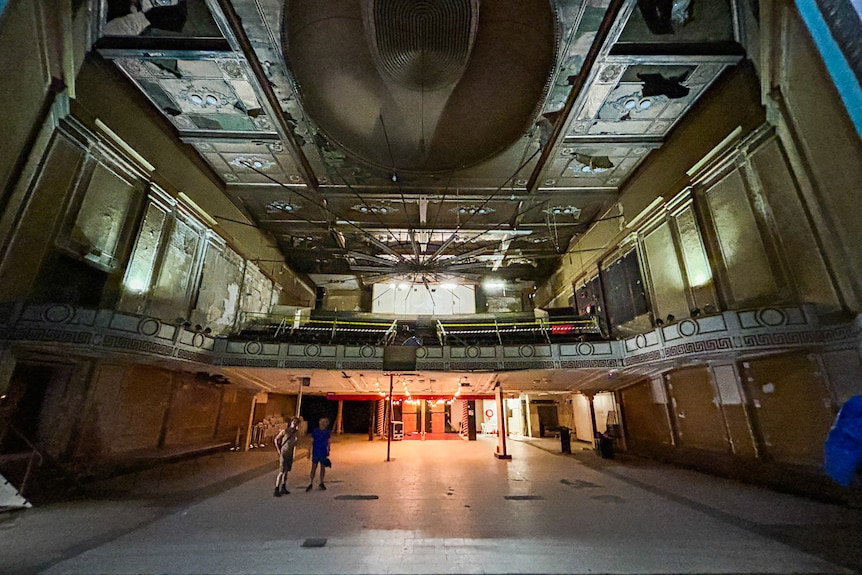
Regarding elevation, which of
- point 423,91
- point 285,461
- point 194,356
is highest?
point 423,91

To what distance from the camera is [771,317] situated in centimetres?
648

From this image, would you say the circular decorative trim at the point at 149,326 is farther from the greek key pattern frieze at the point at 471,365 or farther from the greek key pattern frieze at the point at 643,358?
the greek key pattern frieze at the point at 643,358

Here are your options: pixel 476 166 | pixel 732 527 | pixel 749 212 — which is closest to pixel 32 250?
pixel 476 166

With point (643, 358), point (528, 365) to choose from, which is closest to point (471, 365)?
point (528, 365)

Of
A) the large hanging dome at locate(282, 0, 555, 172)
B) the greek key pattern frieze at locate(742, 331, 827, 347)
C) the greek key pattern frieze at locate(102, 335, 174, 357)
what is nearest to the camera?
the greek key pattern frieze at locate(742, 331, 827, 347)

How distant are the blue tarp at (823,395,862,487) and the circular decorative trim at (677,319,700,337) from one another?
5380 mm

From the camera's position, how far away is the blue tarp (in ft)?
8.16

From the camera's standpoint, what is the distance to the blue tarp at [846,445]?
2486mm

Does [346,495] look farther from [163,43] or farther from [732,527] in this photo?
[163,43]

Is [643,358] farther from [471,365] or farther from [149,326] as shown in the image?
[149,326]

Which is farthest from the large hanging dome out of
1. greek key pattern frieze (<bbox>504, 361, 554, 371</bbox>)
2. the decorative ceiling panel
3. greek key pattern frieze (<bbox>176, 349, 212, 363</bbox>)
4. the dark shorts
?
the dark shorts

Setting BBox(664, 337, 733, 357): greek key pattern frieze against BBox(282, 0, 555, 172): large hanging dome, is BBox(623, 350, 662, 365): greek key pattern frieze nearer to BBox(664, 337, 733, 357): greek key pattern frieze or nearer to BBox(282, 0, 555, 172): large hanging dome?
BBox(664, 337, 733, 357): greek key pattern frieze

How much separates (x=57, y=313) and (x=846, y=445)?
446 inches

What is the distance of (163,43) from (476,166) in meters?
8.83
